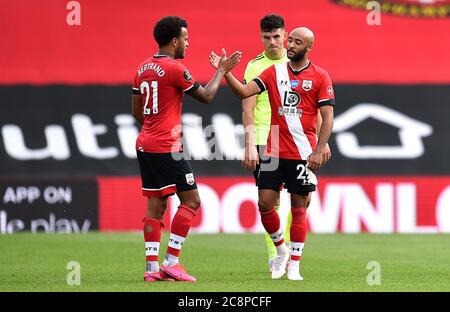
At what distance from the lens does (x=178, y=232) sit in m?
9.59

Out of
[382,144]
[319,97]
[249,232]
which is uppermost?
[319,97]

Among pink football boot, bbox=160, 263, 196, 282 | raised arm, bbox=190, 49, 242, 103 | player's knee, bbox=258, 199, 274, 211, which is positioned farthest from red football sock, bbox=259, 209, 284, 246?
raised arm, bbox=190, 49, 242, 103

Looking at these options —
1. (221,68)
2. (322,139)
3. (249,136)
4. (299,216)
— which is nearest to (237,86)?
(221,68)

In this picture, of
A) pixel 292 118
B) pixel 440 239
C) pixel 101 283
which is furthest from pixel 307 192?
pixel 440 239

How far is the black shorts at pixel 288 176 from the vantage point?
387 inches

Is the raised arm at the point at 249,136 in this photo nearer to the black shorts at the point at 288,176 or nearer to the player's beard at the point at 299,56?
the black shorts at the point at 288,176

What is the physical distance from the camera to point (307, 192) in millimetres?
9891

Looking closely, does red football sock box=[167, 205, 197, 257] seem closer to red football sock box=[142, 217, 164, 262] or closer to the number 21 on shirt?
red football sock box=[142, 217, 164, 262]

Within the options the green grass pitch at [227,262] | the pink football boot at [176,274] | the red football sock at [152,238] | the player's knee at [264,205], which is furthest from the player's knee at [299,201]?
the red football sock at [152,238]

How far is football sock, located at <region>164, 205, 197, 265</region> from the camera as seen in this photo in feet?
31.4

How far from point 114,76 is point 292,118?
687 centimetres

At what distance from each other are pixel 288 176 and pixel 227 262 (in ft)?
7.21

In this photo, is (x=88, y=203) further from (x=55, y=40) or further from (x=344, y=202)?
(x=344, y=202)

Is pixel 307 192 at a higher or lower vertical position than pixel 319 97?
lower
